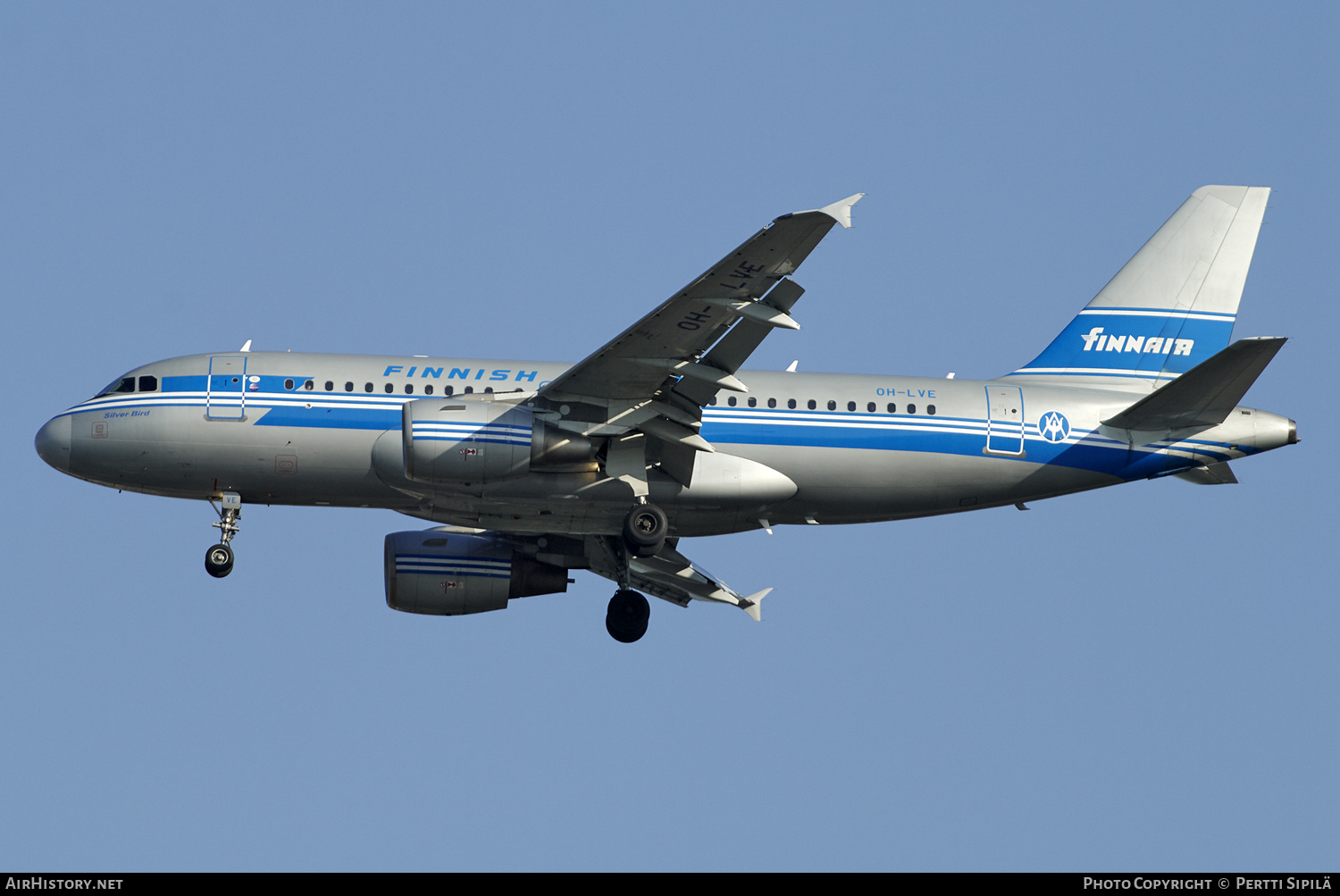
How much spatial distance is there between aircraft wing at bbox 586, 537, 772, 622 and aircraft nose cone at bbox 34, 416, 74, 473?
12051 mm

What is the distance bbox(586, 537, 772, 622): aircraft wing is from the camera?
38594mm

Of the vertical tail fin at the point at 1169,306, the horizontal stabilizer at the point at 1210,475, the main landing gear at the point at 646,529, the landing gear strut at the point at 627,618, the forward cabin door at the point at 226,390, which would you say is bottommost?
the landing gear strut at the point at 627,618

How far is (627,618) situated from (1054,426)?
1101 centimetres

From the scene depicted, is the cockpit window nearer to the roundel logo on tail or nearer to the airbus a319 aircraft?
the airbus a319 aircraft

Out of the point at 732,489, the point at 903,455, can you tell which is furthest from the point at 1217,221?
the point at 732,489

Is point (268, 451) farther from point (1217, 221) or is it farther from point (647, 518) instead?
point (1217, 221)

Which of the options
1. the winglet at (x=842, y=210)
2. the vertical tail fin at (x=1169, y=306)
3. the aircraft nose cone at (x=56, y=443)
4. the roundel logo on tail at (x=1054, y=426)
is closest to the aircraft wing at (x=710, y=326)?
the winglet at (x=842, y=210)

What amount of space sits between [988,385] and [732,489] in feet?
22.5

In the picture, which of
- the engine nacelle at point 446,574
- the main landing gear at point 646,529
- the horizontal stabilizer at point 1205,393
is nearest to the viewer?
the horizontal stabilizer at point 1205,393

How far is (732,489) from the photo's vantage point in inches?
1316

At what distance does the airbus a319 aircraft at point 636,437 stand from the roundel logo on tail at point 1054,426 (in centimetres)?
4

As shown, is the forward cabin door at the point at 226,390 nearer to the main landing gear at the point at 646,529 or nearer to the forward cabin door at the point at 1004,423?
the main landing gear at the point at 646,529

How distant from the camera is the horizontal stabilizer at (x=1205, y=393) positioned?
32.2 m

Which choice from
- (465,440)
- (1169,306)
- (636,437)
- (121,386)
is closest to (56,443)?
(121,386)
